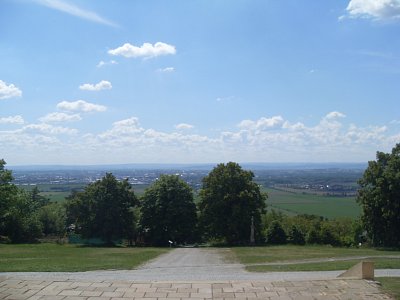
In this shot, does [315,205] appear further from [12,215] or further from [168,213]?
[12,215]

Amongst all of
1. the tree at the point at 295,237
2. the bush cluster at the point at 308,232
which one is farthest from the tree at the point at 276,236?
the tree at the point at 295,237

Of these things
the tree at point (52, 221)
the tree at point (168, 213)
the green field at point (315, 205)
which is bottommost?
the green field at point (315, 205)

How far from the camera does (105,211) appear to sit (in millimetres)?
39594

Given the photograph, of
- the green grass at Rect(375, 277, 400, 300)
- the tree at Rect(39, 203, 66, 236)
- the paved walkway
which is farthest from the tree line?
the paved walkway

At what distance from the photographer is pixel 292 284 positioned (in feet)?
35.4

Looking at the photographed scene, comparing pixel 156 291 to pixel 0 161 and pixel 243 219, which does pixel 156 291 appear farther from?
pixel 0 161

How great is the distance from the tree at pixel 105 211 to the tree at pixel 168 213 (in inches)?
68.2

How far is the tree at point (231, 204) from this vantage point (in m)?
35.8

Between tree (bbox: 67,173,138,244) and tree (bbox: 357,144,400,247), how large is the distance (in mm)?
20404

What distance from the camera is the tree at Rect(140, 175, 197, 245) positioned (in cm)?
3878

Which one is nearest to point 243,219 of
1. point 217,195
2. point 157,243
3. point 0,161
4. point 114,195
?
point 217,195

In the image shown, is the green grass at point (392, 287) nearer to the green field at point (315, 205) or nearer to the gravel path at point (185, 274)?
the gravel path at point (185, 274)

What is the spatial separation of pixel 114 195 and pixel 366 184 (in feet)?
71.3

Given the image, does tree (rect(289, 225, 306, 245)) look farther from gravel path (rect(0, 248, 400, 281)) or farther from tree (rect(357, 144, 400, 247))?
gravel path (rect(0, 248, 400, 281))
